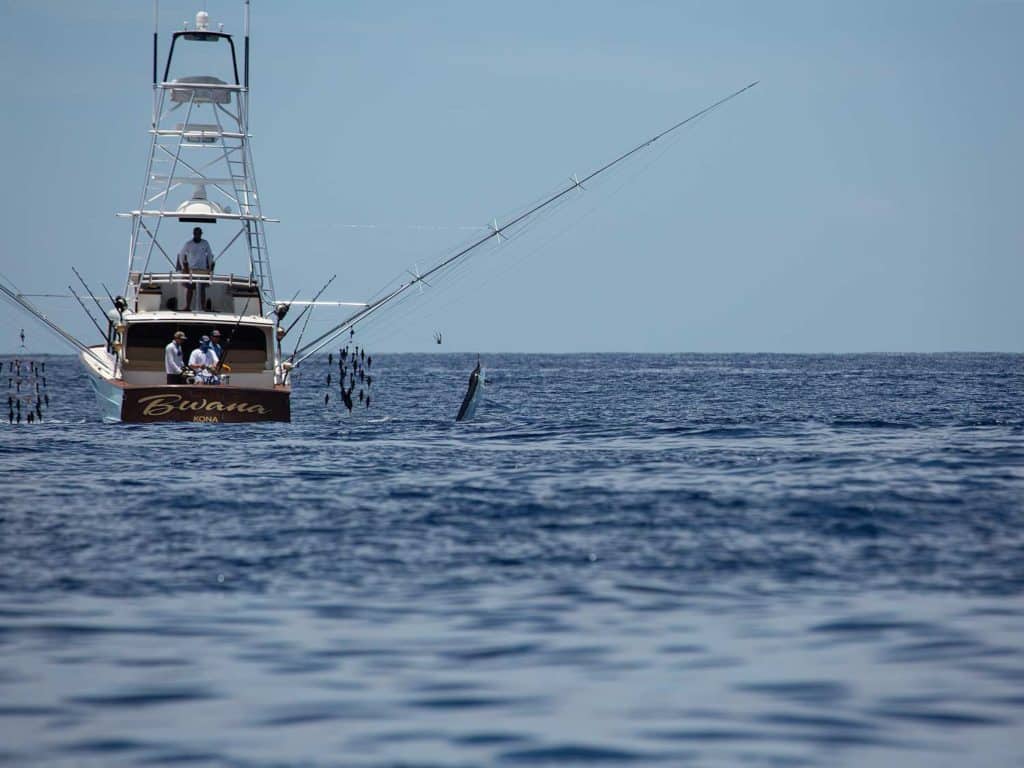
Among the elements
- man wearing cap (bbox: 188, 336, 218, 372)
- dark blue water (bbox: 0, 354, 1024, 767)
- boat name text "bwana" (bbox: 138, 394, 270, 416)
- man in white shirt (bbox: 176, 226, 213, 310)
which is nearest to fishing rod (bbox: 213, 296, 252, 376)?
man wearing cap (bbox: 188, 336, 218, 372)

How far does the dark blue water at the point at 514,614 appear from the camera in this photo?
7867mm

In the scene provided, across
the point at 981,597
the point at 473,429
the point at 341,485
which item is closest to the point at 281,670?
the point at 981,597

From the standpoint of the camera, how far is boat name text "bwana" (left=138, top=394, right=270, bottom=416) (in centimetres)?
3150

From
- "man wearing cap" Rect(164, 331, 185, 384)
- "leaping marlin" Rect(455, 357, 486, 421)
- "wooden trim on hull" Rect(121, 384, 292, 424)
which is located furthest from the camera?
"leaping marlin" Rect(455, 357, 486, 421)

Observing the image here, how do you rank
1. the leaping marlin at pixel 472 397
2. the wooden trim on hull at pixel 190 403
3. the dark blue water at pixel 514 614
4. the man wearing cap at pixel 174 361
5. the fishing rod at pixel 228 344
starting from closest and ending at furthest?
the dark blue water at pixel 514 614, the wooden trim on hull at pixel 190 403, the man wearing cap at pixel 174 361, the fishing rod at pixel 228 344, the leaping marlin at pixel 472 397

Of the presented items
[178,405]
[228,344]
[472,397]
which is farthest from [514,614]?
[472,397]

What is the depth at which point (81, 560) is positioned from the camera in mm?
13242

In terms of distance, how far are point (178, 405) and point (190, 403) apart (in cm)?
27

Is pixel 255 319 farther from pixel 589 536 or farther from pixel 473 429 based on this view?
pixel 589 536

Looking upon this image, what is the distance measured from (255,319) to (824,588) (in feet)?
80.0

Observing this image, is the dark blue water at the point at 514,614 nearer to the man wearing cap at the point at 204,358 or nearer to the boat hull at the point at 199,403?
the boat hull at the point at 199,403

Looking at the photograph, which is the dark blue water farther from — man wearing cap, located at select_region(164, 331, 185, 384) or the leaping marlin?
the leaping marlin

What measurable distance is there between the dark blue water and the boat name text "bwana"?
8.72 m

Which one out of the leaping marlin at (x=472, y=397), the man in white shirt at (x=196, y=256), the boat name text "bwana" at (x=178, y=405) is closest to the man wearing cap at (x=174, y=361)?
the boat name text "bwana" at (x=178, y=405)
